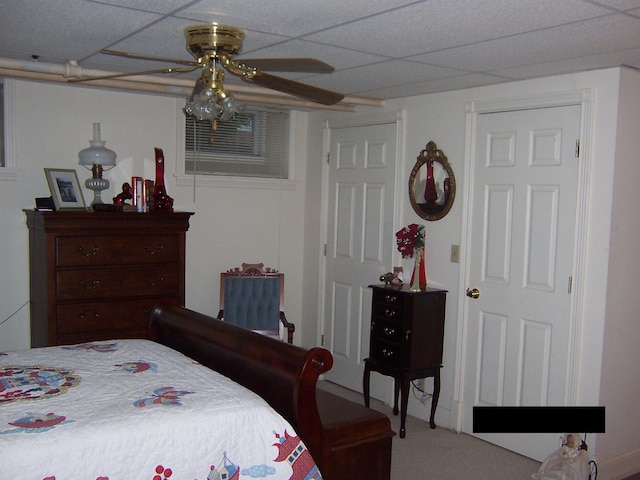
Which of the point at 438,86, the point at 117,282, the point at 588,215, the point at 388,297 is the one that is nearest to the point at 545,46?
the point at 588,215

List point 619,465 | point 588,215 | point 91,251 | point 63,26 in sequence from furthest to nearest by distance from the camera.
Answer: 1. point 91,251
2. point 619,465
3. point 588,215
4. point 63,26

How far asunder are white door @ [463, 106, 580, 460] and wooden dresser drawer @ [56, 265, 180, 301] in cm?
206

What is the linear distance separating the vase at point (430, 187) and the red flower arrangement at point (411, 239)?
21 centimetres

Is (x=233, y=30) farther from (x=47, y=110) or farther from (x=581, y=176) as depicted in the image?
(x=47, y=110)

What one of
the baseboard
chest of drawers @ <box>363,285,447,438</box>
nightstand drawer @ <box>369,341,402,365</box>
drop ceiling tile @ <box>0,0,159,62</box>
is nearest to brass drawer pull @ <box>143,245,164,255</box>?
drop ceiling tile @ <box>0,0,159,62</box>

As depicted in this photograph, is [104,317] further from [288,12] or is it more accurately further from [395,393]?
[288,12]

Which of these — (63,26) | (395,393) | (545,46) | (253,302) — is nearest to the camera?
(63,26)

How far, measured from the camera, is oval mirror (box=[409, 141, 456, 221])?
452 centimetres

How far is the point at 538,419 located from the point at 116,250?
288 centimetres

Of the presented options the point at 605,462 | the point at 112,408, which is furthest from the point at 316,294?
the point at 112,408

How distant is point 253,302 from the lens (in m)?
5.13

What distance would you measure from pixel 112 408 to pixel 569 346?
2602mm

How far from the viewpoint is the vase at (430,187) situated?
15.1 feet

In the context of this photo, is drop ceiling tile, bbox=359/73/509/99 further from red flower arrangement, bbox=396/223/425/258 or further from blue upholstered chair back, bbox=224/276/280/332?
blue upholstered chair back, bbox=224/276/280/332
